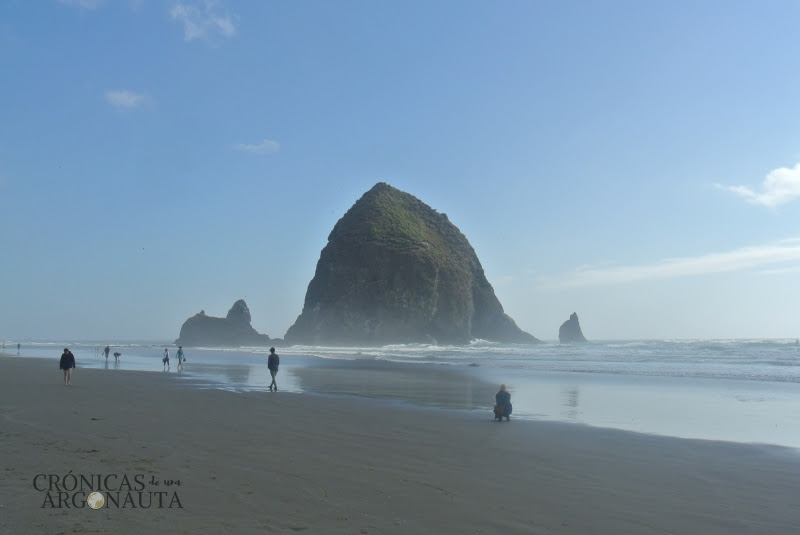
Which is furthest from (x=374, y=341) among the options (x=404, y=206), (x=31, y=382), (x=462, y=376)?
(x=31, y=382)

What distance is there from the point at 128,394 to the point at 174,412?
5573 millimetres

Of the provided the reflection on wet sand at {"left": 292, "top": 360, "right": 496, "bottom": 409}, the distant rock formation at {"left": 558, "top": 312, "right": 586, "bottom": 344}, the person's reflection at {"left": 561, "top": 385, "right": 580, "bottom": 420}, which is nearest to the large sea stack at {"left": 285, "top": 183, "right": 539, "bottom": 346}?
the distant rock formation at {"left": 558, "top": 312, "right": 586, "bottom": 344}

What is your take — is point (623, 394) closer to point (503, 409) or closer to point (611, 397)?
point (611, 397)

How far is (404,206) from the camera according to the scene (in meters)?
110

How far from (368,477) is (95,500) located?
3.28 meters

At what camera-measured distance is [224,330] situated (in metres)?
117

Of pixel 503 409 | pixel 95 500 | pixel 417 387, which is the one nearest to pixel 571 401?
pixel 503 409

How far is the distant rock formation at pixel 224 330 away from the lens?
113938mm

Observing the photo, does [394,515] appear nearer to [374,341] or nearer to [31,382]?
[31,382]

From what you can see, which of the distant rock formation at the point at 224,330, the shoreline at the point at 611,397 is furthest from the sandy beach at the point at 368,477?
the distant rock formation at the point at 224,330

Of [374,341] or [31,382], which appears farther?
[374,341]

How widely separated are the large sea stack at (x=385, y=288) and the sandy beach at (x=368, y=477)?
74881 mm

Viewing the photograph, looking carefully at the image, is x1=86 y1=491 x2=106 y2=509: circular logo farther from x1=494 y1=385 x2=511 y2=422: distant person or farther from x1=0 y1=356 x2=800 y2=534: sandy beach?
x1=494 y1=385 x2=511 y2=422: distant person

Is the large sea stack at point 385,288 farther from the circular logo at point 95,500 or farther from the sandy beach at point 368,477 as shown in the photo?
the circular logo at point 95,500
